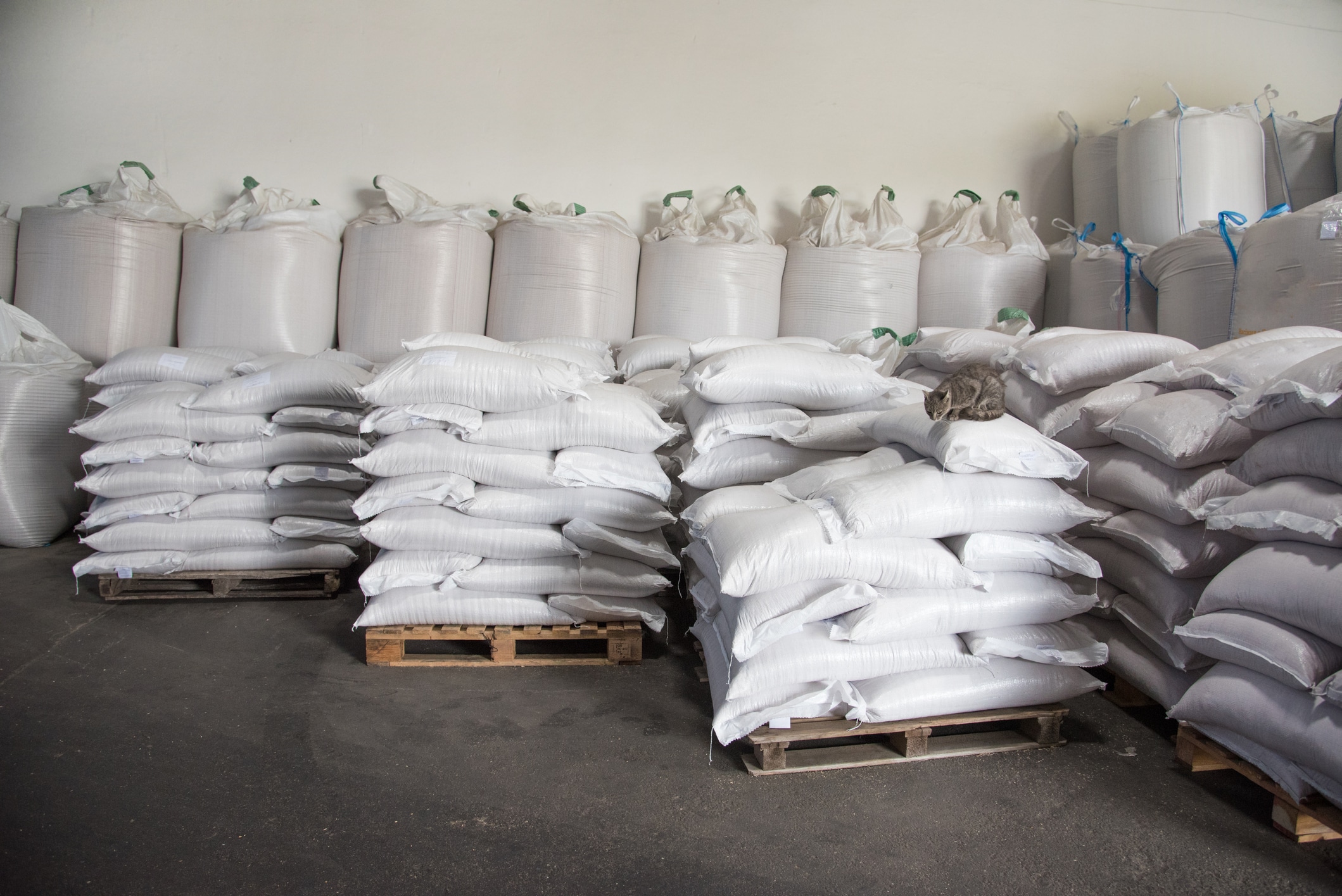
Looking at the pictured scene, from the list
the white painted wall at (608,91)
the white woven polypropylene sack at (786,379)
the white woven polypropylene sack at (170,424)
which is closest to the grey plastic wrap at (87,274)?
the white painted wall at (608,91)

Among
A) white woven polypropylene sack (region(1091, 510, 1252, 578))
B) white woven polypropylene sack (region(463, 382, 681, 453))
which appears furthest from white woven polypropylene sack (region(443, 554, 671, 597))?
white woven polypropylene sack (region(1091, 510, 1252, 578))

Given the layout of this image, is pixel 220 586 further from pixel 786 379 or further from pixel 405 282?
pixel 786 379

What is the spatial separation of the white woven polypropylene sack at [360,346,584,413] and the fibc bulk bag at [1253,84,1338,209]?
4020 millimetres

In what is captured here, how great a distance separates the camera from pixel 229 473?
3299 millimetres

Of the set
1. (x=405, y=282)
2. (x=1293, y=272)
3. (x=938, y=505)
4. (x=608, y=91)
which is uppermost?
(x=608, y=91)

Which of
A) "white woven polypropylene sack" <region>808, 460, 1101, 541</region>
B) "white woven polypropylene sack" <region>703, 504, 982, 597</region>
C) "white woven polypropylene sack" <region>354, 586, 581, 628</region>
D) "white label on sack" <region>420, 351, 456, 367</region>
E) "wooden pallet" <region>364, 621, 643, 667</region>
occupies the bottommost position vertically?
"wooden pallet" <region>364, 621, 643, 667</region>

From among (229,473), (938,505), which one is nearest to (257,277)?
(229,473)

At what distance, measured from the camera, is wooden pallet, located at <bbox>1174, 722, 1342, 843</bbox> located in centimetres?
176

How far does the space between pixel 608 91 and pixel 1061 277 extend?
2772 millimetres

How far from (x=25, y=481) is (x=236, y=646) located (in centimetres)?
194

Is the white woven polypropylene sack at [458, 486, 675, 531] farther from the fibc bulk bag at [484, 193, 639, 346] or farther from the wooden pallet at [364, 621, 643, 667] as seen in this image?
the fibc bulk bag at [484, 193, 639, 346]

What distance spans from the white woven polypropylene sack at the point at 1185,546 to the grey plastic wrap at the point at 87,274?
418 centimetres

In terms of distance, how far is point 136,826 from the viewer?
177cm

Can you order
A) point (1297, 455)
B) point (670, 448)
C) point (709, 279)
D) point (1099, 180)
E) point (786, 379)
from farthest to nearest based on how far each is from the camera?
point (1099, 180) < point (709, 279) < point (670, 448) < point (786, 379) < point (1297, 455)
